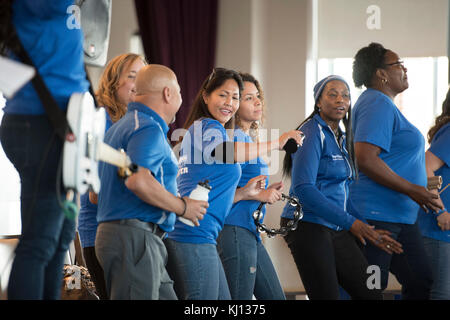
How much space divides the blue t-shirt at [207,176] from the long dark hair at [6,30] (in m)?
0.89

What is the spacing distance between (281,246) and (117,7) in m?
2.53

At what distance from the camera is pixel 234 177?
7.98 feet

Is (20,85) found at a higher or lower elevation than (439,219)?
higher

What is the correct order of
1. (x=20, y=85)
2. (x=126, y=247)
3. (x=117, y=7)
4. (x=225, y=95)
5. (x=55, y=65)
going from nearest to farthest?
(x=20, y=85) < (x=55, y=65) < (x=126, y=247) < (x=225, y=95) < (x=117, y=7)

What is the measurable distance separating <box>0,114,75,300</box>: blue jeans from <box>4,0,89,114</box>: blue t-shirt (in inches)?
1.8

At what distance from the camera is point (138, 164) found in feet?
6.03

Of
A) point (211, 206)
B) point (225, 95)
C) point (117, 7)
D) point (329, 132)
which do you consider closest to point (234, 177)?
point (211, 206)

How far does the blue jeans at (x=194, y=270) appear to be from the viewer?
2.24m

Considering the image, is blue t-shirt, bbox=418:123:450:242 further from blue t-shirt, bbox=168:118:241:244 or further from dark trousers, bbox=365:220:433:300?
blue t-shirt, bbox=168:118:241:244

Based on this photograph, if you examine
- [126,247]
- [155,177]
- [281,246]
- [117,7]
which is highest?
[117,7]

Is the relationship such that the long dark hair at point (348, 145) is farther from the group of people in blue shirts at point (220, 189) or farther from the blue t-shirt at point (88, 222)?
the blue t-shirt at point (88, 222)

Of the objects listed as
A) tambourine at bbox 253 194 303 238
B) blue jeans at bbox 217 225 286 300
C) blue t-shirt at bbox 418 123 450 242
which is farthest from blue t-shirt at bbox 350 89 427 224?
blue jeans at bbox 217 225 286 300

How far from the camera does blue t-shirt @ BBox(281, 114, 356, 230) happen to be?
8.55ft

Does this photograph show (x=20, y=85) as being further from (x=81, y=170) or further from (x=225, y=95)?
(x=225, y=95)
